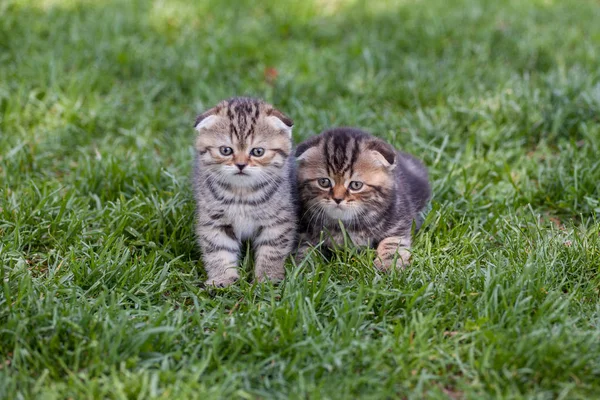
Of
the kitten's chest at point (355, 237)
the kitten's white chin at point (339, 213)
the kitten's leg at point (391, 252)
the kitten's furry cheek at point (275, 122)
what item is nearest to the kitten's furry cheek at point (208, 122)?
the kitten's furry cheek at point (275, 122)

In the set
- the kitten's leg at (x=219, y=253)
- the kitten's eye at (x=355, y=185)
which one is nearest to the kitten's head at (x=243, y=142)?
the kitten's leg at (x=219, y=253)

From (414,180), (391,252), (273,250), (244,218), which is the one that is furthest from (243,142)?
(414,180)

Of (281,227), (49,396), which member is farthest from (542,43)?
(49,396)

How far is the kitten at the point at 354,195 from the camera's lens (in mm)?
5090

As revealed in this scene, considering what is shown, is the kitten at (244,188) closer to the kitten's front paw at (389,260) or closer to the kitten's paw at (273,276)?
the kitten's paw at (273,276)

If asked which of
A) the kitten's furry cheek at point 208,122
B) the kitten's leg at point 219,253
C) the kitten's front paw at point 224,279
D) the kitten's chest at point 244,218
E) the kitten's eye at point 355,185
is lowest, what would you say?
the kitten's front paw at point 224,279

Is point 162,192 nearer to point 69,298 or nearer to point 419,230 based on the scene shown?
point 69,298

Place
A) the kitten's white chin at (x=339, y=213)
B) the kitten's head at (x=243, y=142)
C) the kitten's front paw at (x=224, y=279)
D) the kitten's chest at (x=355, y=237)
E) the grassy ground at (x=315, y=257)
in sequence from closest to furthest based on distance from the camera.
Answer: the grassy ground at (x=315, y=257)
the kitten's head at (x=243, y=142)
the kitten's front paw at (x=224, y=279)
the kitten's white chin at (x=339, y=213)
the kitten's chest at (x=355, y=237)

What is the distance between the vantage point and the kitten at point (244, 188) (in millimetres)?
4918

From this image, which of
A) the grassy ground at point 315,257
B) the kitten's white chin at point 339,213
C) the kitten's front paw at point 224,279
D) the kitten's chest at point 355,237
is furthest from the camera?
the kitten's chest at point 355,237

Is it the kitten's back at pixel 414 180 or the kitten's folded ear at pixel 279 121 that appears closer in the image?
the kitten's folded ear at pixel 279 121

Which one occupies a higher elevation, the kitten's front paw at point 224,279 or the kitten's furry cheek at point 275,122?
the kitten's furry cheek at point 275,122

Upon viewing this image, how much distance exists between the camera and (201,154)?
16.7 ft

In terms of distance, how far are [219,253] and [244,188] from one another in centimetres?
53
